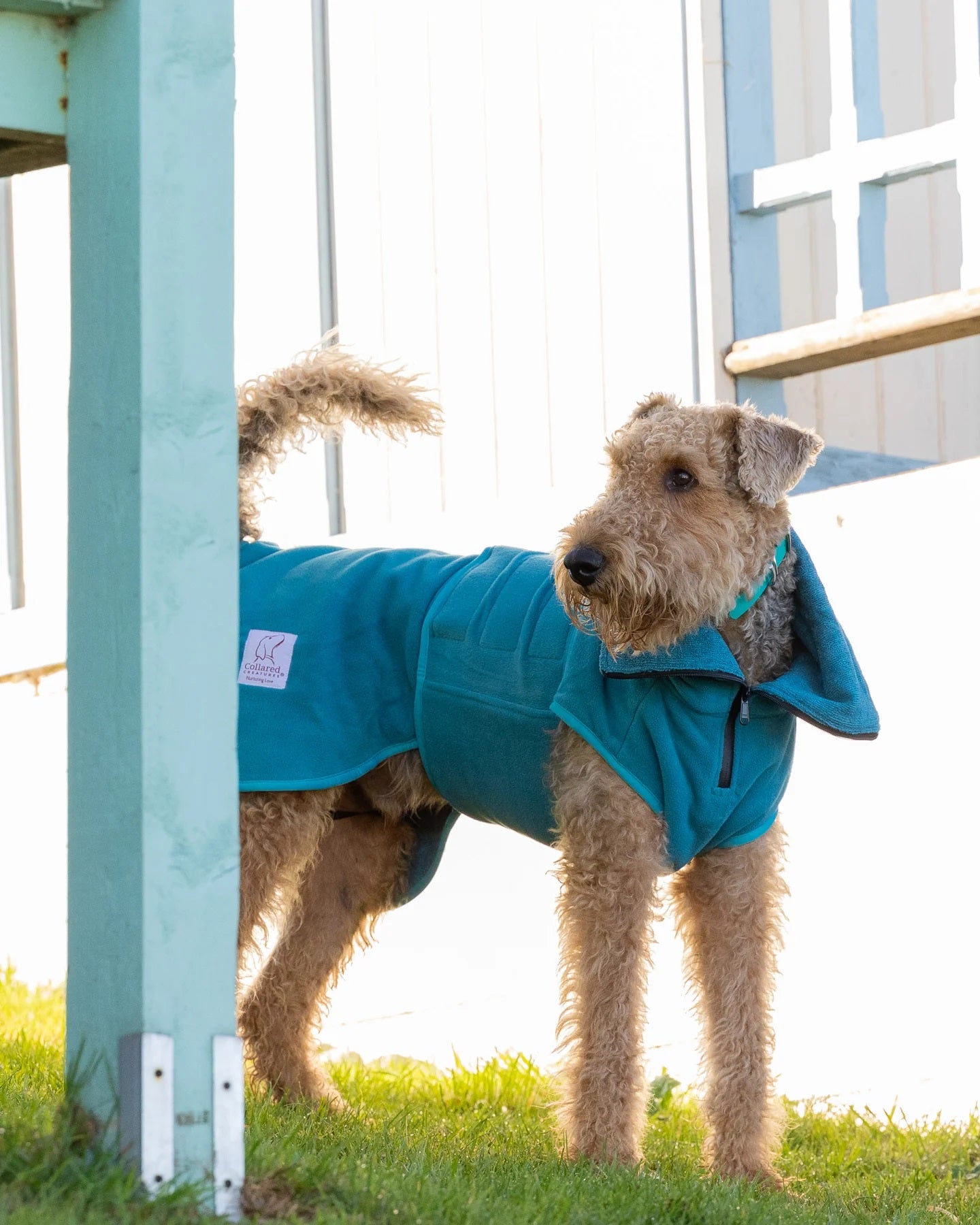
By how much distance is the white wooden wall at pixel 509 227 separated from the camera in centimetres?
553

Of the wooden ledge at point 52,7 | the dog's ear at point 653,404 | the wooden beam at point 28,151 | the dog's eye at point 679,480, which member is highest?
the wooden ledge at point 52,7

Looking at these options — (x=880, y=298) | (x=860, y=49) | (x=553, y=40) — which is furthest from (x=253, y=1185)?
(x=553, y=40)

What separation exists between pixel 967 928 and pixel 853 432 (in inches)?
107

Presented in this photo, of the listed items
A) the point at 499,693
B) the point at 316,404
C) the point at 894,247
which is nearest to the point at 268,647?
the point at 499,693

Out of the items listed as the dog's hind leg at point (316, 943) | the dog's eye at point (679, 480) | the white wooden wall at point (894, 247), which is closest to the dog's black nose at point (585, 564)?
the dog's eye at point (679, 480)

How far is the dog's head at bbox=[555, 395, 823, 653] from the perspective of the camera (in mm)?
3578

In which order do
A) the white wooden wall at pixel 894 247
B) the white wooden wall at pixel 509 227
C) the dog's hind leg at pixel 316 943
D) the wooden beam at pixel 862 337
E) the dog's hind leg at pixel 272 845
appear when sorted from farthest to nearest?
the white wooden wall at pixel 894 247 < the white wooden wall at pixel 509 227 < the wooden beam at pixel 862 337 < the dog's hind leg at pixel 316 943 < the dog's hind leg at pixel 272 845

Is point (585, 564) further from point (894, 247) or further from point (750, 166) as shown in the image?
point (894, 247)

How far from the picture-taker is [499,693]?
3904 millimetres

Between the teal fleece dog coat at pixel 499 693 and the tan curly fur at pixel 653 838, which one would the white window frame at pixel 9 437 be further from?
the tan curly fur at pixel 653 838

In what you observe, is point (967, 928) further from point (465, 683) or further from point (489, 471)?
point (489, 471)

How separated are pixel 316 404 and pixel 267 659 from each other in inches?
29.4

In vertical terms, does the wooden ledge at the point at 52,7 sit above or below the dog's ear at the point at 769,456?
above

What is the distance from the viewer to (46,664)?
7531 mm
